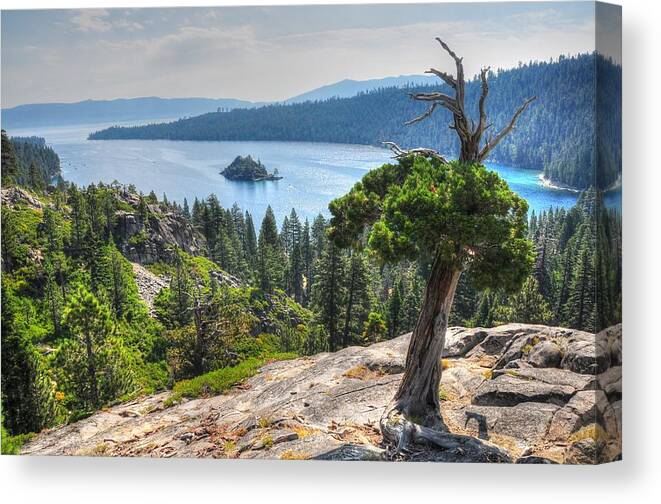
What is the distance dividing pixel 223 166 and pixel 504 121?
470cm

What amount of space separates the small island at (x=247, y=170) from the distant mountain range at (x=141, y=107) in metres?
0.91

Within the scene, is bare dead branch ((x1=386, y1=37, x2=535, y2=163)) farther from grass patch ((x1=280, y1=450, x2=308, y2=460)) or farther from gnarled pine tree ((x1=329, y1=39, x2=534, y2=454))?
grass patch ((x1=280, y1=450, x2=308, y2=460))

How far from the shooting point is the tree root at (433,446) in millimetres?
8219

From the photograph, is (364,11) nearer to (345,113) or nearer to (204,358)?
(345,113)

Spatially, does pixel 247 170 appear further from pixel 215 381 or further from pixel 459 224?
pixel 459 224

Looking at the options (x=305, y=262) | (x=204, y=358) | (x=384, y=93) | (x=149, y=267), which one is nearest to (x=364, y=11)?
(x=384, y=93)

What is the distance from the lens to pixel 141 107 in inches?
395

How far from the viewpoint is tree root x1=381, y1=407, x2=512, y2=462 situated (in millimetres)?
8219

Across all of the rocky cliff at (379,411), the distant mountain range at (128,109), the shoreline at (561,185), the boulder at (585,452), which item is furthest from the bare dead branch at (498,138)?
the boulder at (585,452)

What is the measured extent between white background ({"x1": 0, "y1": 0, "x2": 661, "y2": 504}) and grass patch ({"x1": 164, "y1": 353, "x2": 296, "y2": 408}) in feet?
A: 5.43

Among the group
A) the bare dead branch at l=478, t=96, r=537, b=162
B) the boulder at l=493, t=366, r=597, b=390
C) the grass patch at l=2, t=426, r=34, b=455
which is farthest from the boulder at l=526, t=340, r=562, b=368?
the grass patch at l=2, t=426, r=34, b=455

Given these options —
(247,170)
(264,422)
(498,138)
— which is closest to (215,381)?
(264,422)

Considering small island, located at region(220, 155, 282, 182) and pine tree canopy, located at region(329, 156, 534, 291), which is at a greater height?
small island, located at region(220, 155, 282, 182)

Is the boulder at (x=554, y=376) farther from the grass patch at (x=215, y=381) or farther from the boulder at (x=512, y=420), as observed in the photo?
the grass patch at (x=215, y=381)
